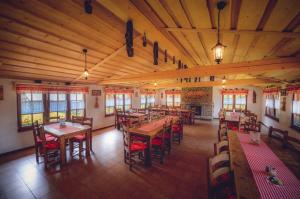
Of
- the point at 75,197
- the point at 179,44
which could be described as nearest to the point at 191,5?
the point at 179,44

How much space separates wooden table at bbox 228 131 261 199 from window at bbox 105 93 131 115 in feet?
21.1

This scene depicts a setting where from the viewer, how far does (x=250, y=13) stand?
1650mm

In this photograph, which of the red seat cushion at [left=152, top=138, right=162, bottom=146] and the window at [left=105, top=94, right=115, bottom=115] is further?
the window at [left=105, top=94, right=115, bottom=115]

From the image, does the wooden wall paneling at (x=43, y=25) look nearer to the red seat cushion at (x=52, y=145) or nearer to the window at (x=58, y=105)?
the red seat cushion at (x=52, y=145)

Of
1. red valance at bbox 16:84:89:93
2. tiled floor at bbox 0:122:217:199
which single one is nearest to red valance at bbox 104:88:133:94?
red valance at bbox 16:84:89:93

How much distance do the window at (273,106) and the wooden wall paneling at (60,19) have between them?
7725 mm

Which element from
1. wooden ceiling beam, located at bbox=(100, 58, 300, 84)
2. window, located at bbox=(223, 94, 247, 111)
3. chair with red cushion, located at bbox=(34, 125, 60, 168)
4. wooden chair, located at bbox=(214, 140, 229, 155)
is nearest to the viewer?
wooden chair, located at bbox=(214, 140, 229, 155)

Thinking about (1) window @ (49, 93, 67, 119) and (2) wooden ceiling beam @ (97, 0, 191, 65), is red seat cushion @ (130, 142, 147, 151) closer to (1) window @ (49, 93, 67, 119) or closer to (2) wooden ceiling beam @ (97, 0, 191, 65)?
(2) wooden ceiling beam @ (97, 0, 191, 65)

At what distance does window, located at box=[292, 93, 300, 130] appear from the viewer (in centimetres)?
431

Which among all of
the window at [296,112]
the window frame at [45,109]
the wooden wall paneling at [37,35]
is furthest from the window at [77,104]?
the window at [296,112]

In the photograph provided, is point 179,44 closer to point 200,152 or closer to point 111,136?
point 200,152

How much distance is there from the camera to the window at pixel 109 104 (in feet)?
24.2

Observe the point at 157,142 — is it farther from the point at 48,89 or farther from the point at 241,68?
the point at 48,89

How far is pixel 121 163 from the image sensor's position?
3463mm
